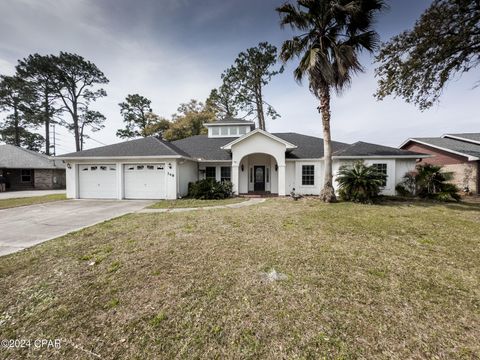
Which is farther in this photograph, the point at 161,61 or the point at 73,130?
the point at 73,130

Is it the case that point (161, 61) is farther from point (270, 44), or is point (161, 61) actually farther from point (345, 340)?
point (270, 44)

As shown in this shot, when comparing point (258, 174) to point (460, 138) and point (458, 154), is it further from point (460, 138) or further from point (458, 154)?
point (460, 138)

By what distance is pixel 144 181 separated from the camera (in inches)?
528

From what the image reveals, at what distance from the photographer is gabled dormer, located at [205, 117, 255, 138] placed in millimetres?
18906

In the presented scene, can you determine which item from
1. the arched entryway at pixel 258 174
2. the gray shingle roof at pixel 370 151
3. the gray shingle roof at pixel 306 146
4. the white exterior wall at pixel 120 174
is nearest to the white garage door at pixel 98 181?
the white exterior wall at pixel 120 174

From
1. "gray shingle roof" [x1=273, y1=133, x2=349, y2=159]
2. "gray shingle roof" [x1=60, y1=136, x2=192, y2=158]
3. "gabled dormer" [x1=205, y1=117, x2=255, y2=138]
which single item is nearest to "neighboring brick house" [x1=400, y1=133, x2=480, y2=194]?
"gray shingle roof" [x1=273, y1=133, x2=349, y2=159]

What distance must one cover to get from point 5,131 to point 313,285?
153 ft

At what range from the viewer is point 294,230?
6160 millimetres

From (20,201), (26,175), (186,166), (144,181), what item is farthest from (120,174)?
(26,175)

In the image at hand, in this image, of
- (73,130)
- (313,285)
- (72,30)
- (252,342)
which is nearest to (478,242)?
(313,285)

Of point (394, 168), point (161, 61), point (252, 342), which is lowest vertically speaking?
point (252, 342)

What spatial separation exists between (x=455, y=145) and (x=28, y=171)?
138ft

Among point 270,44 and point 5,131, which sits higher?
point 270,44

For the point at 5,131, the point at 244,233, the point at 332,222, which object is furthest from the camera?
the point at 5,131
